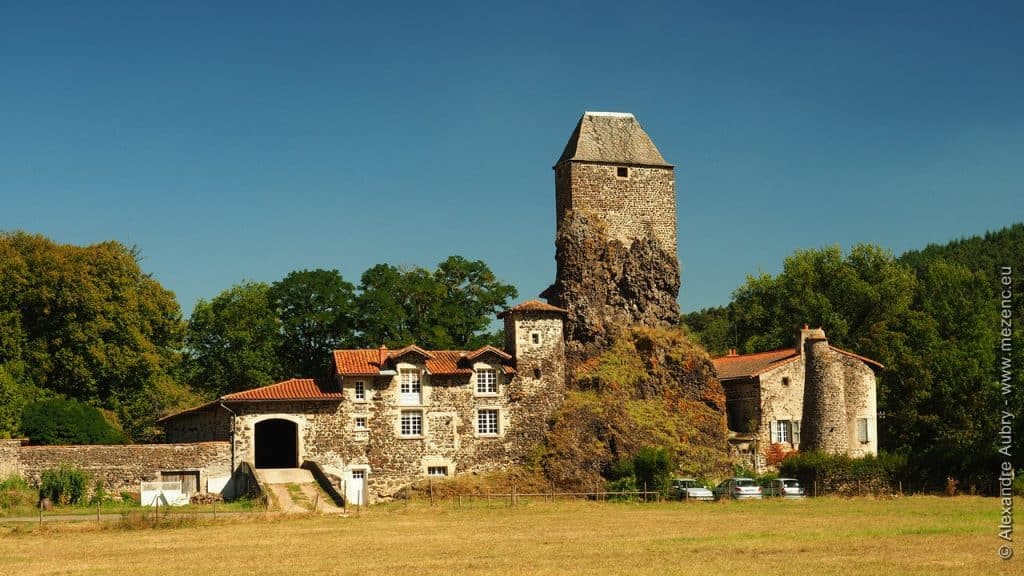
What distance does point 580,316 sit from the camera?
5606 centimetres

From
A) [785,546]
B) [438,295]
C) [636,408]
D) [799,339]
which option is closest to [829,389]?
[799,339]

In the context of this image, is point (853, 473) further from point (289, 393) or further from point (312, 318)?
point (312, 318)

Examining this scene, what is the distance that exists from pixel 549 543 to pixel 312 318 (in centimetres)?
3555

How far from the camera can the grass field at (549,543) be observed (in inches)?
1052

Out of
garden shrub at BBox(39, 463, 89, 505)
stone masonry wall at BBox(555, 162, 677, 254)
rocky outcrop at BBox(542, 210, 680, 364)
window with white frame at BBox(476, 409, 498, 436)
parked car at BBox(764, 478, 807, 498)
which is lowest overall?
parked car at BBox(764, 478, 807, 498)

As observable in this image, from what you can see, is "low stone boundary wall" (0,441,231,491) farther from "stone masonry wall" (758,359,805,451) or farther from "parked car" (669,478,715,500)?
"stone masonry wall" (758,359,805,451)

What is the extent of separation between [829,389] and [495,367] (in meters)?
16.5

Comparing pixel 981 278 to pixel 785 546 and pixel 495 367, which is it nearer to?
pixel 495 367

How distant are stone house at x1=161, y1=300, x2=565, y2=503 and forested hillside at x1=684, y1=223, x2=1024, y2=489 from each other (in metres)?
17.7

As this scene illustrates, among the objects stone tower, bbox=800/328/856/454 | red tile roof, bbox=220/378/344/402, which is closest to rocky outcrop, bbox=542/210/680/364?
stone tower, bbox=800/328/856/454

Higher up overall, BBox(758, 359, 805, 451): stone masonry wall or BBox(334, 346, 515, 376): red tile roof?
BBox(334, 346, 515, 376): red tile roof

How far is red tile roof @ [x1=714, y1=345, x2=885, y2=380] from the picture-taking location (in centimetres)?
5862

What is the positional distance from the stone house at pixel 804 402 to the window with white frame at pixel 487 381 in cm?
1226

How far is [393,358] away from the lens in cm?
5244
